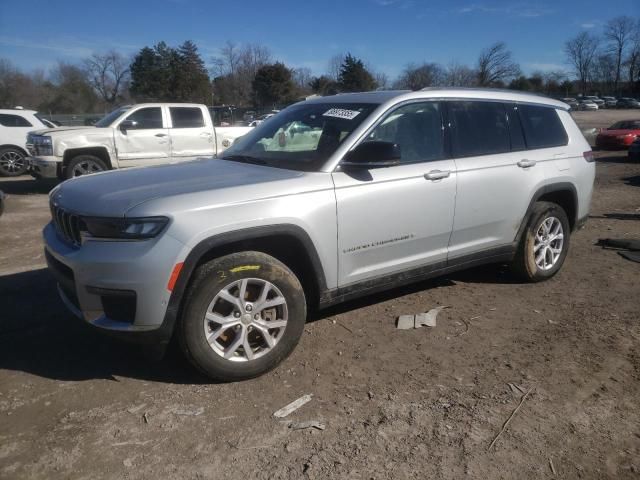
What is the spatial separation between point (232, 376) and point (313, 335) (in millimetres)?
903

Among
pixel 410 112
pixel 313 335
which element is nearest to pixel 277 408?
pixel 313 335

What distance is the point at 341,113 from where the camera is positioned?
387 cm

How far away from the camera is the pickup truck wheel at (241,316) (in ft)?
9.72

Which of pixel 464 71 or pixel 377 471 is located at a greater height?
pixel 464 71

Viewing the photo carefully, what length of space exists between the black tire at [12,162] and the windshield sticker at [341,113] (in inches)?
506

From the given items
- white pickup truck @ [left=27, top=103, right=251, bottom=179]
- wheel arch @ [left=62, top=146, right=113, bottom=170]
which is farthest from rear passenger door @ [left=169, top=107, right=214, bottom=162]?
wheel arch @ [left=62, top=146, right=113, bottom=170]

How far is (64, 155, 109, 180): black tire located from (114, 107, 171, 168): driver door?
424mm

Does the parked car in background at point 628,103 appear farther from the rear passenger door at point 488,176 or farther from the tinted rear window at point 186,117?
the rear passenger door at point 488,176

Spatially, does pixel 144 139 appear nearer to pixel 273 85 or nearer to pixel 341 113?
pixel 341 113

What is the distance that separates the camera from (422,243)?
3.89 m

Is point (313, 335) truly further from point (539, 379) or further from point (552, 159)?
point (552, 159)

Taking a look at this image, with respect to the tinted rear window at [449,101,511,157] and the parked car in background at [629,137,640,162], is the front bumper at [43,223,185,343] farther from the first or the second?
the parked car in background at [629,137,640,162]

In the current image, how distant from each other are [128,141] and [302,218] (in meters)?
8.78

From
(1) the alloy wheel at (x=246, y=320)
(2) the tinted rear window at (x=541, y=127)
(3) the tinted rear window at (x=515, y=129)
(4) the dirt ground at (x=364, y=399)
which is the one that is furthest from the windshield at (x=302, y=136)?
(2) the tinted rear window at (x=541, y=127)
